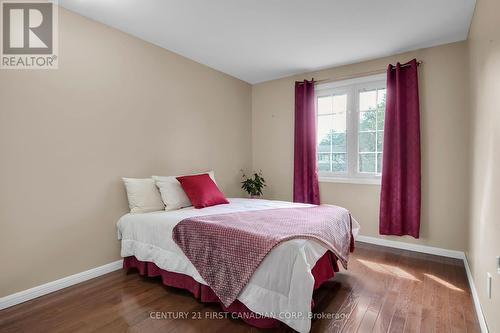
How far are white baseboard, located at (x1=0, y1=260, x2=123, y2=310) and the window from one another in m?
3.04

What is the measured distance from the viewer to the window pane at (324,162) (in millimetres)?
4027

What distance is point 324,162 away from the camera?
4070mm

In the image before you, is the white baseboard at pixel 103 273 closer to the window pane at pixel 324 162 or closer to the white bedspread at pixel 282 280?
the white bedspread at pixel 282 280

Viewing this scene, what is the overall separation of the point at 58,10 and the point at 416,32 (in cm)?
356

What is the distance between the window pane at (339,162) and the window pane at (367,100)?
725 millimetres

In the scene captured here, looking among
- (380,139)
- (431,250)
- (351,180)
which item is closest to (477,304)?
(431,250)

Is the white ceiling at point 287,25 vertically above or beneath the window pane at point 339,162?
above

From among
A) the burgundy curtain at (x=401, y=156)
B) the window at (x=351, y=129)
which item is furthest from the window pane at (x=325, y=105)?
the burgundy curtain at (x=401, y=156)

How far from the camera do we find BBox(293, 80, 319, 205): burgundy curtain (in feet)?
13.2

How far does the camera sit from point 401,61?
3.35m

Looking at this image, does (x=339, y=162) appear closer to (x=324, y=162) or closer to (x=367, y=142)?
(x=324, y=162)

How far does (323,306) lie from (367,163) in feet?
7.36

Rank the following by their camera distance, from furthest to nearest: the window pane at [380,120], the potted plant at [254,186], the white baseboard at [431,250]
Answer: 1. the potted plant at [254,186]
2. the window pane at [380,120]
3. the white baseboard at [431,250]

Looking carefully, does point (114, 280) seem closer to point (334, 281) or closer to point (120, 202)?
point (120, 202)
